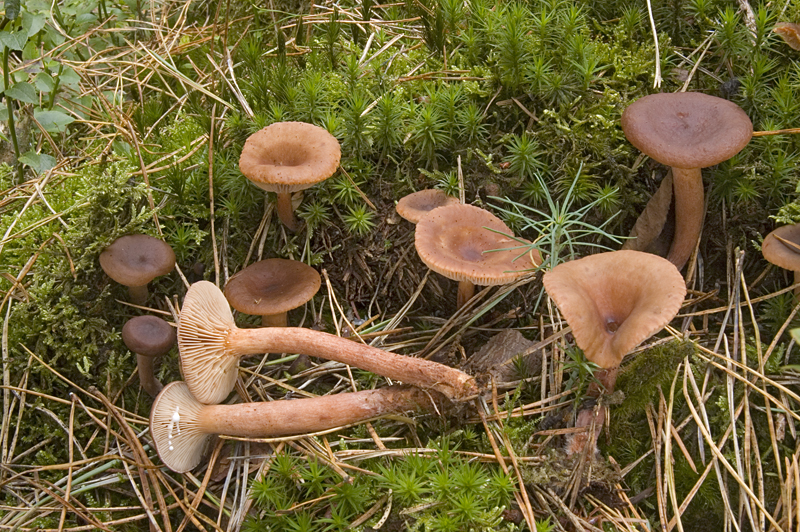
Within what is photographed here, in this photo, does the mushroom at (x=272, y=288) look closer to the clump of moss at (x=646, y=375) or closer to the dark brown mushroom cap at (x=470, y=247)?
the dark brown mushroom cap at (x=470, y=247)

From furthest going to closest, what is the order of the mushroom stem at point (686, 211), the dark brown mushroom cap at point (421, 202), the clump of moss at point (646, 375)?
the dark brown mushroom cap at point (421, 202) → the mushroom stem at point (686, 211) → the clump of moss at point (646, 375)

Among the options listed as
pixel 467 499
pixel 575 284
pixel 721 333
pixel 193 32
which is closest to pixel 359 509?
pixel 467 499

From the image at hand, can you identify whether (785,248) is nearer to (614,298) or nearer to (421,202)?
(614,298)

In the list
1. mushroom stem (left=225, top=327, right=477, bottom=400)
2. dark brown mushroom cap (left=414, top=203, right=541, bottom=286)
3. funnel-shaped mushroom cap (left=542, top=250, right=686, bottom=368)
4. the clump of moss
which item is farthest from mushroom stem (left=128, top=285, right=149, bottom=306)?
the clump of moss

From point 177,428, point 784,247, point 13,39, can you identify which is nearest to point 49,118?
point 13,39

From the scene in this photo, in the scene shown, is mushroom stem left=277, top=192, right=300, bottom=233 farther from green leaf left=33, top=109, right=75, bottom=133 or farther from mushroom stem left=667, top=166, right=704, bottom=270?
mushroom stem left=667, top=166, right=704, bottom=270

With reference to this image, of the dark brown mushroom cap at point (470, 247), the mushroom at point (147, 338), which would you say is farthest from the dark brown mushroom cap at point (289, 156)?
the mushroom at point (147, 338)

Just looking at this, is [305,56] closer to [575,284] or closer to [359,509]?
[575,284]
